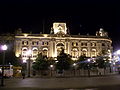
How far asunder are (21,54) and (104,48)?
136 feet

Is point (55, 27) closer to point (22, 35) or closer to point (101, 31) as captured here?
point (22, 35)

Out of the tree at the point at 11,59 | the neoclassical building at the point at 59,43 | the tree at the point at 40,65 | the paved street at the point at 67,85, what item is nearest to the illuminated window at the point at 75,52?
the neoclassical building at the point at 59,43

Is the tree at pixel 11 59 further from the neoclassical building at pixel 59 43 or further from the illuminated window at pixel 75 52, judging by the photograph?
the illuminated window at pixel 75 52

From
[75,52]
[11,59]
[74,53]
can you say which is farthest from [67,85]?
[75,52]

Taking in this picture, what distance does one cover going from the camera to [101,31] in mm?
110000

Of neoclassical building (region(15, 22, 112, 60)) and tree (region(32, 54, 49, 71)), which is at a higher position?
neoclassical building (region(15, 22, 112, 60))

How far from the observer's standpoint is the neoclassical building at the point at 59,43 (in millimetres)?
93375

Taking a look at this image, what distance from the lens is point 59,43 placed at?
98188 mm

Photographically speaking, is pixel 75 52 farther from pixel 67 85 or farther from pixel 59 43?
pixel 67 85

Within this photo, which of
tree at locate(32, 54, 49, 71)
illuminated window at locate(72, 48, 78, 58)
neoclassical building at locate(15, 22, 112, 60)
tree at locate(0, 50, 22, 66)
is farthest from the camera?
illuminated window at locate(72, 48, 78, 58)

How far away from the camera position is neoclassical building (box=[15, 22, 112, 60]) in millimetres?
93375

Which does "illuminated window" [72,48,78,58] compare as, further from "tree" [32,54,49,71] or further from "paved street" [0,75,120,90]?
"paved street" [0,75,120,90]

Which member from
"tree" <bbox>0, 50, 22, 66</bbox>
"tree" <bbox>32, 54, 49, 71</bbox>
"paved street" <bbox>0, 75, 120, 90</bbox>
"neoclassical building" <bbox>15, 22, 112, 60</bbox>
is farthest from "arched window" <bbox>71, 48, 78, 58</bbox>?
"paved street" <bbox>0, 75, 120, 90</bbox>

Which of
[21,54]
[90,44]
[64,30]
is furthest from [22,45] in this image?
[90,44]
